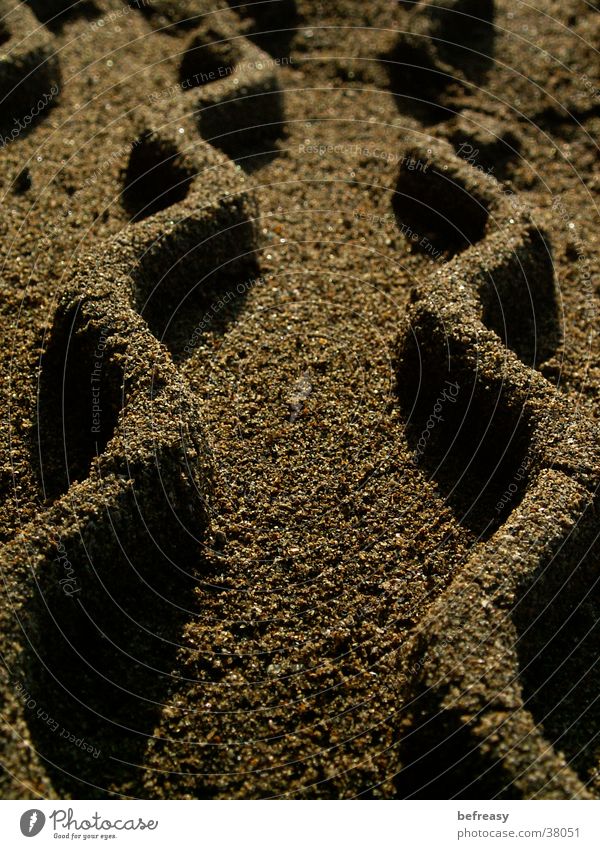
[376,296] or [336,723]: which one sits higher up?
[376,296]

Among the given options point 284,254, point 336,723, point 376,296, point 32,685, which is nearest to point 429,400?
point 376,296

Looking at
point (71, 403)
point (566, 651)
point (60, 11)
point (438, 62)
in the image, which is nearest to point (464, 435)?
point (566, 651)

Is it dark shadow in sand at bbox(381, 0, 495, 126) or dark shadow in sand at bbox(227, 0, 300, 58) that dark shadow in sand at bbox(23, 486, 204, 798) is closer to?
dark shadow in sand at bbox(381, 0, 495, 126)

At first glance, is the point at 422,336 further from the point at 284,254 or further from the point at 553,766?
the point at 553,766

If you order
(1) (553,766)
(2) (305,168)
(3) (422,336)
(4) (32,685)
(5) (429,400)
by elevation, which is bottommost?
(1) (553,766)

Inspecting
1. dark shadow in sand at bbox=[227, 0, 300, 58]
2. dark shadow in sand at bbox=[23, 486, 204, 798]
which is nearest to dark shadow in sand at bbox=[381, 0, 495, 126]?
dark shadow in sand at bbox=[227, 0, 300, 58]

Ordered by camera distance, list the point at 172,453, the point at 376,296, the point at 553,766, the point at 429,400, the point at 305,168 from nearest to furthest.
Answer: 1. the point at 553,766
2. the point at 172,453
3. the point at 429,400
4. the point at 376,296
5. the point at 305,168
